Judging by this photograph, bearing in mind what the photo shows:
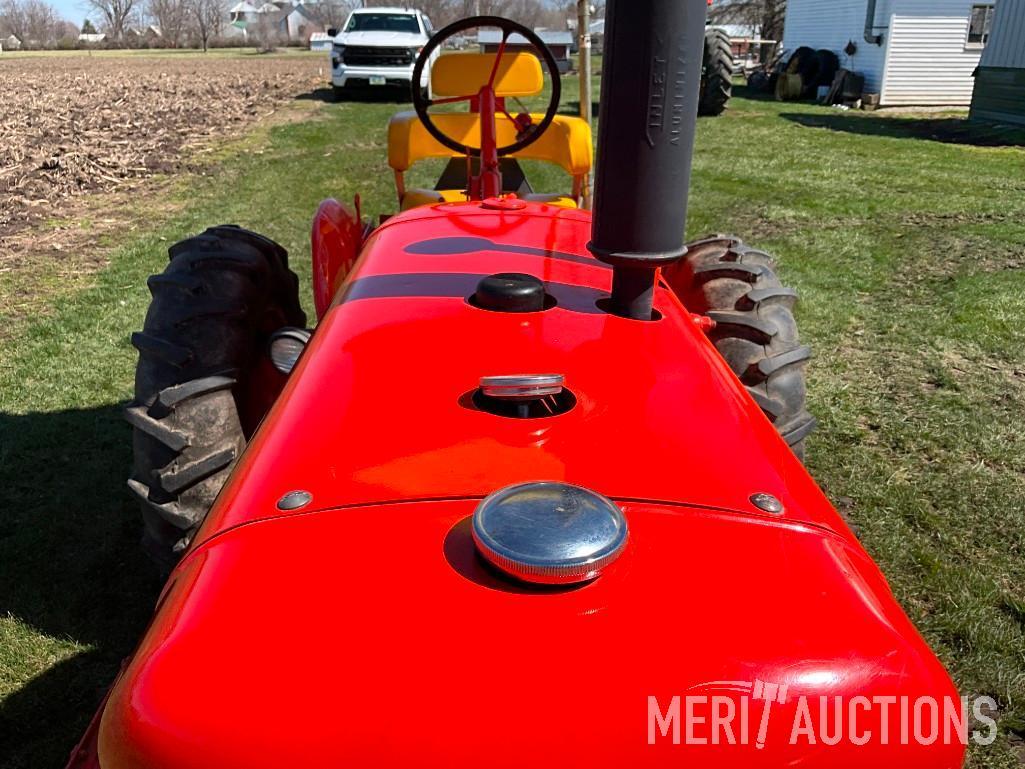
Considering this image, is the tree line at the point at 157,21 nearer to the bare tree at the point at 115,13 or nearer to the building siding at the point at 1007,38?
the bare tree at the point at 115,13

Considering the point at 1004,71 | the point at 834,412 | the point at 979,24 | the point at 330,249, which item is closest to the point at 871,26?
the point at 979,24

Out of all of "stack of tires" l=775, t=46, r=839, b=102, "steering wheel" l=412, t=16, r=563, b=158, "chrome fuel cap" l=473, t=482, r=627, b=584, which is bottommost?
"chrome fuel cap" l=473, t=482, r=627, b=584

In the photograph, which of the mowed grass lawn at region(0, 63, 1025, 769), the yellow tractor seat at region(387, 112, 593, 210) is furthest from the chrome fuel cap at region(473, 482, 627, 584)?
the yellow tractor seat at region(387, 112, 593, 210)

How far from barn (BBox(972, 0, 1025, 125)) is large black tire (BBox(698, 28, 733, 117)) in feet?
14.2

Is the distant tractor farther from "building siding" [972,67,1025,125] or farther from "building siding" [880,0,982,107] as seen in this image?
"building siding" [880,0,982,107]

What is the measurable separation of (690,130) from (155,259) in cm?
575

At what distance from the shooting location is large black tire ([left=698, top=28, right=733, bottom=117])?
47.0 ft

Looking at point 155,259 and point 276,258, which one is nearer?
point 276,258

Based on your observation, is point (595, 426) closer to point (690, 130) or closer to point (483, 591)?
point (483, 591)

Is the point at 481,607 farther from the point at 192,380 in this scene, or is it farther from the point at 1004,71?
the point at 1004,71

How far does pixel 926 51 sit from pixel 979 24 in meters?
1.52

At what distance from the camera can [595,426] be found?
4.95ft

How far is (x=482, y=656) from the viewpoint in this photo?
104cm

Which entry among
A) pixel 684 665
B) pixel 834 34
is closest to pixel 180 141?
pixel 684 665
